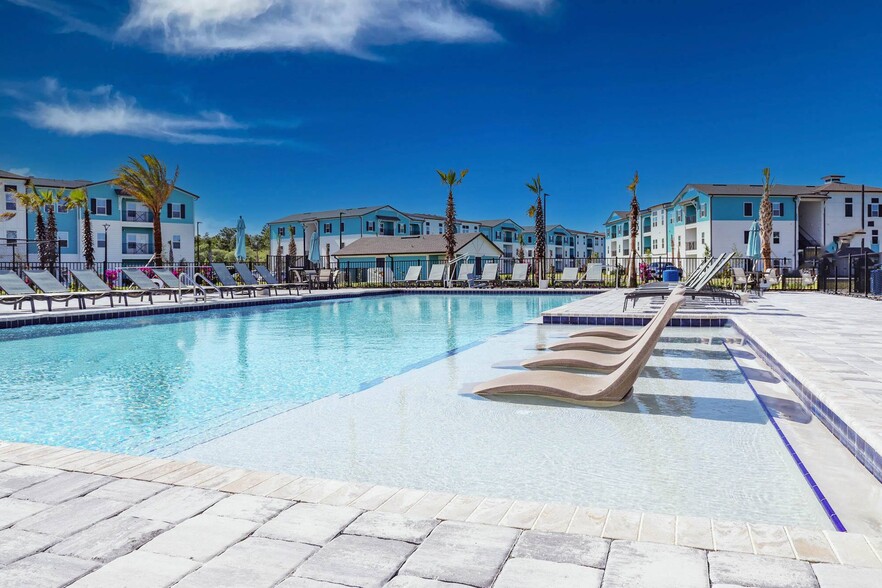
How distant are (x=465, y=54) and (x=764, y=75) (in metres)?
19.0

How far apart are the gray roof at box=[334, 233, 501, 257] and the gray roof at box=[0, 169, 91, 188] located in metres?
18.4

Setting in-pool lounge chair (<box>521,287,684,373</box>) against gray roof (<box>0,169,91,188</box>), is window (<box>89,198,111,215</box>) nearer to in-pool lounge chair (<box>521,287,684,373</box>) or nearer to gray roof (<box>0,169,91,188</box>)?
gray roof (<box>0,169,91,188</box>)

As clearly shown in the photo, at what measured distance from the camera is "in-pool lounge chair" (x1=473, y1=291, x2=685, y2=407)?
4.57 meters

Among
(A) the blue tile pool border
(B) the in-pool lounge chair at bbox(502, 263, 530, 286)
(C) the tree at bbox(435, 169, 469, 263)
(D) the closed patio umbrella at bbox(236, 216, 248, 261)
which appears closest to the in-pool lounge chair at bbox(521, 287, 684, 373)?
(A) the blue tile pool border

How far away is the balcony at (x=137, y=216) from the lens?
4328 centimetres

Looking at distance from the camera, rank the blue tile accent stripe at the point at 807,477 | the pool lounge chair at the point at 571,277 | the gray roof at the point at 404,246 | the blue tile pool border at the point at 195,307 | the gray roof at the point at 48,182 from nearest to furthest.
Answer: the blue tile accent stripe at the point at 807,477 < the blue tile pool border at the point at 195,307 < the pool lounge chair at the point at 571,277 < the gray roof at the point at 48,182 < the gray roof at the point at 404,246

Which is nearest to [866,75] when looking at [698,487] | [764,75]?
[764,75]

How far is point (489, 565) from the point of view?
73.5 inches

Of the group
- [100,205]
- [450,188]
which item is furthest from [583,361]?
[100,205]

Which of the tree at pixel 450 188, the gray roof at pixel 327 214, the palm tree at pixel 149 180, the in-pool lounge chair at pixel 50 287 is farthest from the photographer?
the gray roof at pixel 327 214

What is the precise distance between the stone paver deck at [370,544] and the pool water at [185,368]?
1742 mm

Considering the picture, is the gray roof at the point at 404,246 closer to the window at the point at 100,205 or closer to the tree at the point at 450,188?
the tree at the point at 450,188

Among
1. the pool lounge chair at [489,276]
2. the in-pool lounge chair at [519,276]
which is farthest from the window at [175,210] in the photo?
the in-pool lounge chair at [519,276]

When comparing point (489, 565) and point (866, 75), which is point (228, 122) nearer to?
point (866, 75)
